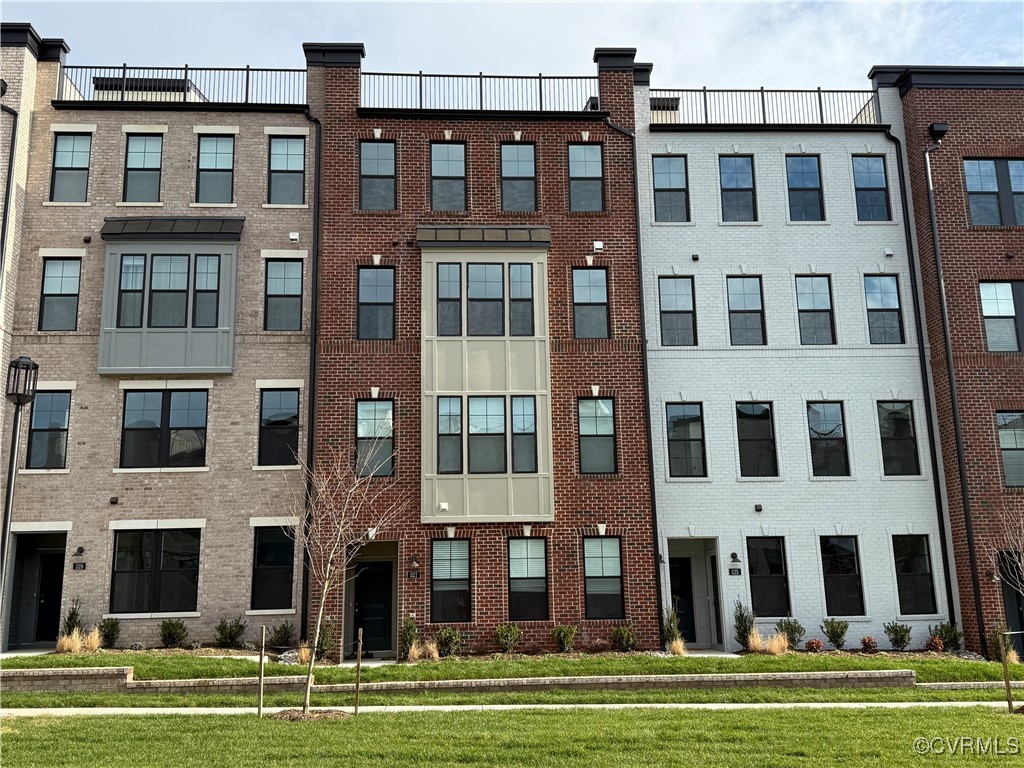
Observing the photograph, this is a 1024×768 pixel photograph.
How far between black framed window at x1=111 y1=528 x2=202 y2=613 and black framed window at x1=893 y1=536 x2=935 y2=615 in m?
16.2

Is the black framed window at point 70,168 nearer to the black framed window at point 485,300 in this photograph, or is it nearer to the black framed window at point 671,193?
the black framed window at point 485,300

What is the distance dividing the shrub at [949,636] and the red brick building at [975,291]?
28 centimetres

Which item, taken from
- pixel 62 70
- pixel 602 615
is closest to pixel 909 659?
pixel 602 615

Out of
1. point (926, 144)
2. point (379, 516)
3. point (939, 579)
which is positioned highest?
point (926, 144)

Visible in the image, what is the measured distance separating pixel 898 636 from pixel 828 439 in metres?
4.74

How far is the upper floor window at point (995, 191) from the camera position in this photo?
22.4 metres

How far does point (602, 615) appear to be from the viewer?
19984 millimetres

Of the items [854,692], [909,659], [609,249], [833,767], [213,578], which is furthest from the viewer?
[609,249]

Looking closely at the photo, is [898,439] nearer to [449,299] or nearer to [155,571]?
[449,299]

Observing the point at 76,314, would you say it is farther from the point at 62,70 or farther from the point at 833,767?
the point at 833,767

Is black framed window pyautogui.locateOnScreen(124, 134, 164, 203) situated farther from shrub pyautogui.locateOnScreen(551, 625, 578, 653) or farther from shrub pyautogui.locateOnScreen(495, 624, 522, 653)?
shrub pyautogui.locateOnScreen(551, 625, 578, 653)

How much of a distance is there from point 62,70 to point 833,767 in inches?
884

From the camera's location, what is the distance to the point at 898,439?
2177 centimetres

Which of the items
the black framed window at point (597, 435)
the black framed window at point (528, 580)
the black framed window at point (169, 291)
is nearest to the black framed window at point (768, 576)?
the black framed window at point (597, 435)
